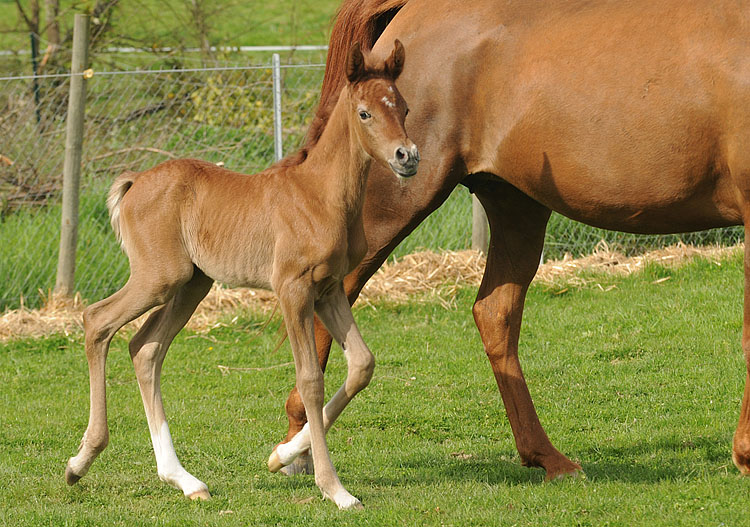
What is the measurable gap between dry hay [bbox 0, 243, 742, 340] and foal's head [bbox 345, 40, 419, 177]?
15.1 ft

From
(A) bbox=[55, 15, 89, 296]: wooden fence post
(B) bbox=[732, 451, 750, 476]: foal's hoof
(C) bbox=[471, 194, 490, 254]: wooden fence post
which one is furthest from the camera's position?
(C) bbox=[471, 194, 490, 254]: wooden fence post

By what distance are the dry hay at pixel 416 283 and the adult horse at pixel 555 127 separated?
11.1ft

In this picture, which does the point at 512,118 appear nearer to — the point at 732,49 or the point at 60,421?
the point at 732,49

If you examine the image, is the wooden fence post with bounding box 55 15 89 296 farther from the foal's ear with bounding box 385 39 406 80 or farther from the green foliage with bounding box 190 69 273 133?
the foal's ear with bounding box 385 39 406 80

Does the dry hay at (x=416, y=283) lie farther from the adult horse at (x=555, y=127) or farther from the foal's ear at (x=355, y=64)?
the foal's ear at (x=355, y=64)

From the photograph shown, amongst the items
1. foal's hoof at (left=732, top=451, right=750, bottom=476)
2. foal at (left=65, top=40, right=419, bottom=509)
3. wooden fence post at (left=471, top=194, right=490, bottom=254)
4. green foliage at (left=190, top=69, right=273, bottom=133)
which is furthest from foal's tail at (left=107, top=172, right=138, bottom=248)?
green foliage at (left=190, top=69, right=273, bottom=133)

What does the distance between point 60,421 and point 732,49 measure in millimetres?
4404

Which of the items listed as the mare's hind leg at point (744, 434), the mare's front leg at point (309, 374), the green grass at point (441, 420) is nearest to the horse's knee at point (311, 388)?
the mare's front leg at point (309, 374)

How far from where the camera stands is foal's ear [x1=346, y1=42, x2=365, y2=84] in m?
3.86

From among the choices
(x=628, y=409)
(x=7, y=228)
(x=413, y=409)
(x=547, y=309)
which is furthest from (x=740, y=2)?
(x=7, y=228)

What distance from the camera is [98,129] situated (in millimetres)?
10562

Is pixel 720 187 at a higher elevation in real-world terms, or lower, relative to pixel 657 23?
lower

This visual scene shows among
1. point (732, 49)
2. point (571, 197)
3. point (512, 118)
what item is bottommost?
point (571, 197)

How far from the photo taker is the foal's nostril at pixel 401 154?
375 centimetres
